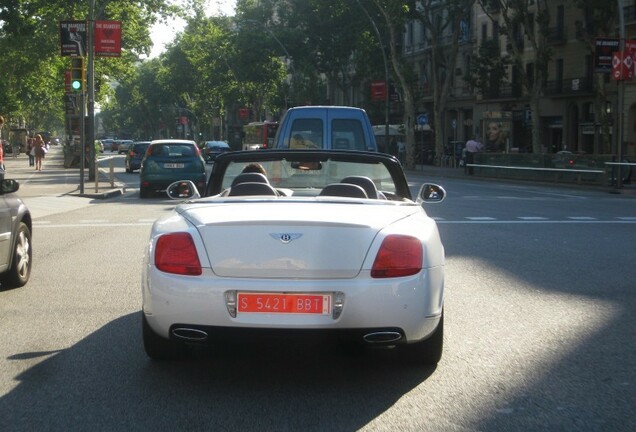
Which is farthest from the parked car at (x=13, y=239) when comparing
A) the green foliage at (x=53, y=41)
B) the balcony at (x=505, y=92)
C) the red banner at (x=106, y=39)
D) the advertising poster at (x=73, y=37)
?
the balcony at (x=505, y=92)

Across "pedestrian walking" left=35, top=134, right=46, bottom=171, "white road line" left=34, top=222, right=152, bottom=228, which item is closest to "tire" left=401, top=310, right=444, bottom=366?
"white road line" left=34, top=222, right=152, bottom=228

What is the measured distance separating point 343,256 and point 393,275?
0.29m

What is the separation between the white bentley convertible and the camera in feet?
18.1

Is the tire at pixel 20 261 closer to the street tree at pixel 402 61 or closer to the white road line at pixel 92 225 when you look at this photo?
the white road line at pixel 92 225

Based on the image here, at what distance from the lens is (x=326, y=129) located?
20.4 m

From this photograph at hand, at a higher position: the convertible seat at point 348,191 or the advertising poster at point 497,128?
the advertising poster at point 497,128

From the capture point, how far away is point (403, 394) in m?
5.65

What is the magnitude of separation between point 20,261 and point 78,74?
18.4m

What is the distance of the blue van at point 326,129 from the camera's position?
66.9 feet

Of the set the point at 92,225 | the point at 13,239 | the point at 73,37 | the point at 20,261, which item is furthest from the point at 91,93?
the point at 13,239

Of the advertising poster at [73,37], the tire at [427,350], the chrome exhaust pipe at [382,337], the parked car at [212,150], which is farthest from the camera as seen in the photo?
the parked car at [212,150]

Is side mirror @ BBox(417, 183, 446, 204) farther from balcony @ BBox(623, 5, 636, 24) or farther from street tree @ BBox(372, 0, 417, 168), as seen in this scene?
street tree @ BBox(372, 0, 417, 168)

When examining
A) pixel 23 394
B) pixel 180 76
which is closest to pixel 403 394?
pixel 23 394

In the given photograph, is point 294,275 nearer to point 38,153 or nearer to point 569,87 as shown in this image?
point 38,153
